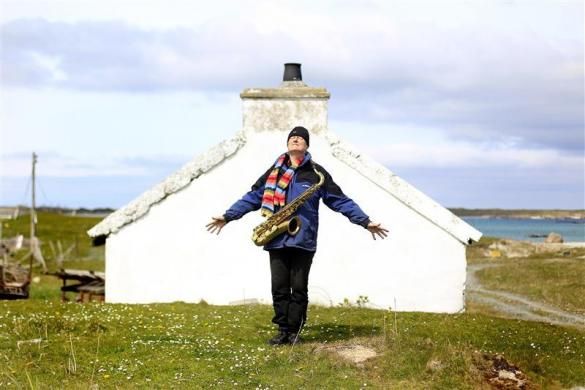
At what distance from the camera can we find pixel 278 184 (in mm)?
10477

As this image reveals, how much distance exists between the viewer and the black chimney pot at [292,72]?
16.5 metres

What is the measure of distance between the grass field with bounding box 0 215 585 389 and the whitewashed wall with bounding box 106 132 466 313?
104 cm

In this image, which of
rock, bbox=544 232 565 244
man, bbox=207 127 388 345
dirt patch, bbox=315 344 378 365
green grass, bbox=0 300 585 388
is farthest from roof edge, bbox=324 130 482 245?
rock, bbox=544 232 565 244

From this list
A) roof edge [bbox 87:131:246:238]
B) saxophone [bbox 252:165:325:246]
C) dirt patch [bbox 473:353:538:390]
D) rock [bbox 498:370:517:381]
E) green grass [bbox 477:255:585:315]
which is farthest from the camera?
green grass [bbox 477:255:585:315]

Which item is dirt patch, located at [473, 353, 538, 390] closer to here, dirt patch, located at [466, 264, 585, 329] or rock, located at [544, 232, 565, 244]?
dirt patch, located at [466, 264, 585, 329]

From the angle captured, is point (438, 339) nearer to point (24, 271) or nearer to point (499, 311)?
point (499, 311)

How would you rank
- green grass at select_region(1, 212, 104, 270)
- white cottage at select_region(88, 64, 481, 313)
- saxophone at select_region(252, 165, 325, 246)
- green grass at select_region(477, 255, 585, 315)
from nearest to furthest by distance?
saxophone at select_region(252, 165, 325, 246)
white cottage at select_region(88, 64, 481, 313)
green grass at select_region(477, 255, 585, 315)
green grass at select_region(1, 212, 104, 270)

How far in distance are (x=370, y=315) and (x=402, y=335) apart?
2.81 m

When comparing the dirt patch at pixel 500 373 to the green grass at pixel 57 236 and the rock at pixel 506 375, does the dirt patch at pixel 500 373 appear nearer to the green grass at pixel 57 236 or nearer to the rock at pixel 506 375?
the rock at pixel 506 375

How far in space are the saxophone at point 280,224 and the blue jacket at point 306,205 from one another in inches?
2.6

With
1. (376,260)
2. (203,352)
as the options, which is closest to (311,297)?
(376,260)

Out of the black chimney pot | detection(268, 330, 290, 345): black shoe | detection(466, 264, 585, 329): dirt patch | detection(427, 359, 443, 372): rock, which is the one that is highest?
the black chimney pot

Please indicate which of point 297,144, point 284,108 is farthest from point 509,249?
point 297,144

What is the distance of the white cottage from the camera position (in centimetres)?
1530
